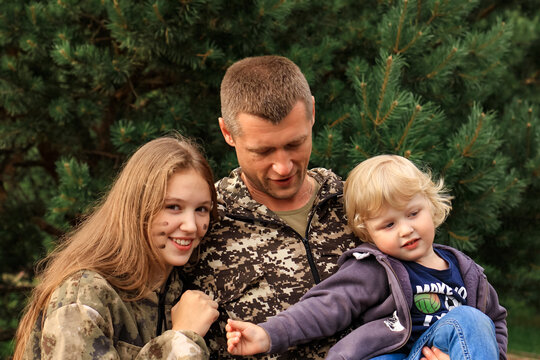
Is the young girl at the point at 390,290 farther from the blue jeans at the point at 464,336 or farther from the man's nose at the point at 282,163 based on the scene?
the man's nose at the point at 282,163

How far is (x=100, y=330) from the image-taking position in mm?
2047

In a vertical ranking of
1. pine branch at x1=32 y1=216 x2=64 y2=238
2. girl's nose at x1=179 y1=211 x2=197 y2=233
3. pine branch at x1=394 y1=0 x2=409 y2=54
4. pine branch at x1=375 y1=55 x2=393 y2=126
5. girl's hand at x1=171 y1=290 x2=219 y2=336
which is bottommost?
pine branch at x1=32 y1=216 x2=64 y2=238

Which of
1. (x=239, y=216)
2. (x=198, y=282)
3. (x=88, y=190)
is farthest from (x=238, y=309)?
(x=88, y=190)

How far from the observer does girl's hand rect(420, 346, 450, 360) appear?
2.18 m

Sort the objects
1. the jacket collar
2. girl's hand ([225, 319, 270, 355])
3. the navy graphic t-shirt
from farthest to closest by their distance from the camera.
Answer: the jacket collar → the navy graphic t-shirt → girl's hand ([225, 319, 270, 355])

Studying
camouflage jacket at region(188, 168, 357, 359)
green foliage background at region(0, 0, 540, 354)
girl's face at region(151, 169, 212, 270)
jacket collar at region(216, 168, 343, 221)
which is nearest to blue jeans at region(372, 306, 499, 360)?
camouflage jacket at region(188, 168, 357, 359)

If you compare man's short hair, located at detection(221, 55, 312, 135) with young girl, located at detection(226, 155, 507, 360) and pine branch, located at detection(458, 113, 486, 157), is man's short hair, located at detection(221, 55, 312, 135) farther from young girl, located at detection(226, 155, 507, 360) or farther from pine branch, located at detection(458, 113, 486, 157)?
pine branch, located at detection(458, 113, 486, 157)

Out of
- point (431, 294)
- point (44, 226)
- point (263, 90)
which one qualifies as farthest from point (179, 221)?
point (44, 226)

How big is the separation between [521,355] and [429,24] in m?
4.33

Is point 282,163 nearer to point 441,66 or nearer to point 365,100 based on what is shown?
point 365,100

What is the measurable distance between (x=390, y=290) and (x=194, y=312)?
75cm

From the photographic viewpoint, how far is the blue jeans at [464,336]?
2076 millimetres

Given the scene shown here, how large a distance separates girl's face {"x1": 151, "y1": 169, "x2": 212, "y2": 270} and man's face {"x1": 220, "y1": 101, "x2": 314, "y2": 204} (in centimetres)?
28

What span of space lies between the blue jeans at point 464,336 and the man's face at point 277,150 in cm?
81
